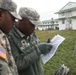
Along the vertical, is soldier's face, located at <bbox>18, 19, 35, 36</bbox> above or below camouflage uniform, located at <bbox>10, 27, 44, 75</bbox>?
above

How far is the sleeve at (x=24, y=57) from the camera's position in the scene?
2451 millimetres

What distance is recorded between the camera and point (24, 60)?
2.45 meters

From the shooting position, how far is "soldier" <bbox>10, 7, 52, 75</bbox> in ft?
8.11

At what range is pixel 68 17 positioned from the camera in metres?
42.5

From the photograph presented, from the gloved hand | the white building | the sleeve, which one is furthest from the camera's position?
the white building

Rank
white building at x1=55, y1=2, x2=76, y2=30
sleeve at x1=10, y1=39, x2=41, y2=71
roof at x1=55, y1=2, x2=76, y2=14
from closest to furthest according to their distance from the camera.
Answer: sleeve at x1=10, y1=39, x2=41, y2=71 < white building at x1=55, y1=2, x2=76, y2=30 < roof at x1=55, y1=2, x2=76, y2=14

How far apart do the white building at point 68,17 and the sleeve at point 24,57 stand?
124 ft

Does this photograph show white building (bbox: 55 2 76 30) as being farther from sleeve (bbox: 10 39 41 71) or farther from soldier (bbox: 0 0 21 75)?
soldier (bbox: 0 0 21 75)

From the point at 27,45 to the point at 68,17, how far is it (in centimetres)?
4046

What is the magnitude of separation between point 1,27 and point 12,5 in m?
0.28

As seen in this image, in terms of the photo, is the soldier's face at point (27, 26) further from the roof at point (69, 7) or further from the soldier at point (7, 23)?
the roof at point (69, 7)

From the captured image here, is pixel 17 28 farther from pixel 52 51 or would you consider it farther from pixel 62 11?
pixel 62 11

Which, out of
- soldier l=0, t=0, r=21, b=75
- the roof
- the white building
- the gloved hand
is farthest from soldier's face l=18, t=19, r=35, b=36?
the roof

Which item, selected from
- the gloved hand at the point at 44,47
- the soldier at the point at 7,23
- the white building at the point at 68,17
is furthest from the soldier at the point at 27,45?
the white building at the point at 68,17
